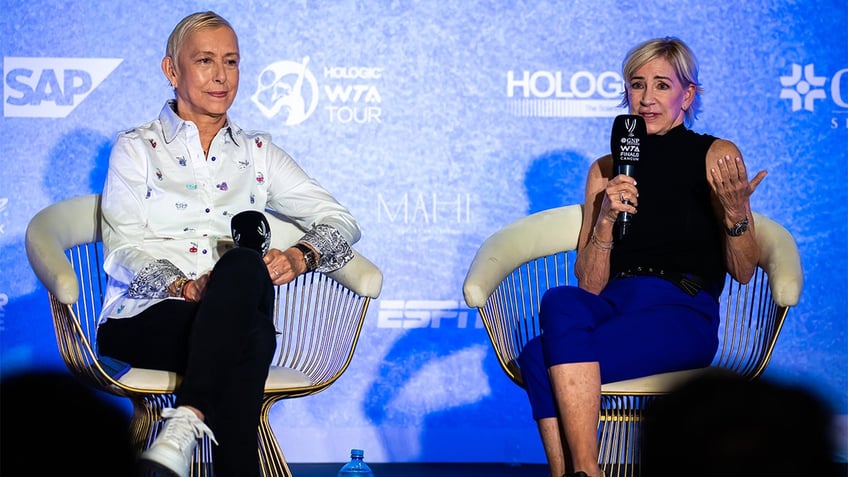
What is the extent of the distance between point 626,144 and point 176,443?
1.33 meters

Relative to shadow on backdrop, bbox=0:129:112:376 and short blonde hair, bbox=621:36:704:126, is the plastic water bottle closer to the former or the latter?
shadow on backdrop, bbox=0:129:112:376

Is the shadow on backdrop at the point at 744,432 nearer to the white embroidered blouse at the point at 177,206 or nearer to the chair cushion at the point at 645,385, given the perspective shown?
the chair cushion at the point at 645,385

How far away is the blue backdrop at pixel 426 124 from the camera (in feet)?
12.6

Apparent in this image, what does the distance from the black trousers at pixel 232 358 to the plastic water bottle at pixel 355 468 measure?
3.35ft

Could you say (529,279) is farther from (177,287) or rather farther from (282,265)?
(177,287)

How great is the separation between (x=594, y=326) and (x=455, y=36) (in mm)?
1529

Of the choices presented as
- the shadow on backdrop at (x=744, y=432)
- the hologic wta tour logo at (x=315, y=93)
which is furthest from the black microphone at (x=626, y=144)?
the shadow on backdrop at (x=744, y=432)

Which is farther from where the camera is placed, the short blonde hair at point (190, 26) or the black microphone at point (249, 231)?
the short blonde hair at point (190, 26)

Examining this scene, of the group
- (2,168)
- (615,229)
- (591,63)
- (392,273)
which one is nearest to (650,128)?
(615,229)

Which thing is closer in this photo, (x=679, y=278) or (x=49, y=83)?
(x=679, y=278)

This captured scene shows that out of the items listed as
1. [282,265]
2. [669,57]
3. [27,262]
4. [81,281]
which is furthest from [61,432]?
[27,262]

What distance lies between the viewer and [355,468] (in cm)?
346

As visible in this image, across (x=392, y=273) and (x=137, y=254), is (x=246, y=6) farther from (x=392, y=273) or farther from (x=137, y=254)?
(x=137, y=254)

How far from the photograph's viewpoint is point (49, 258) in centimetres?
264
